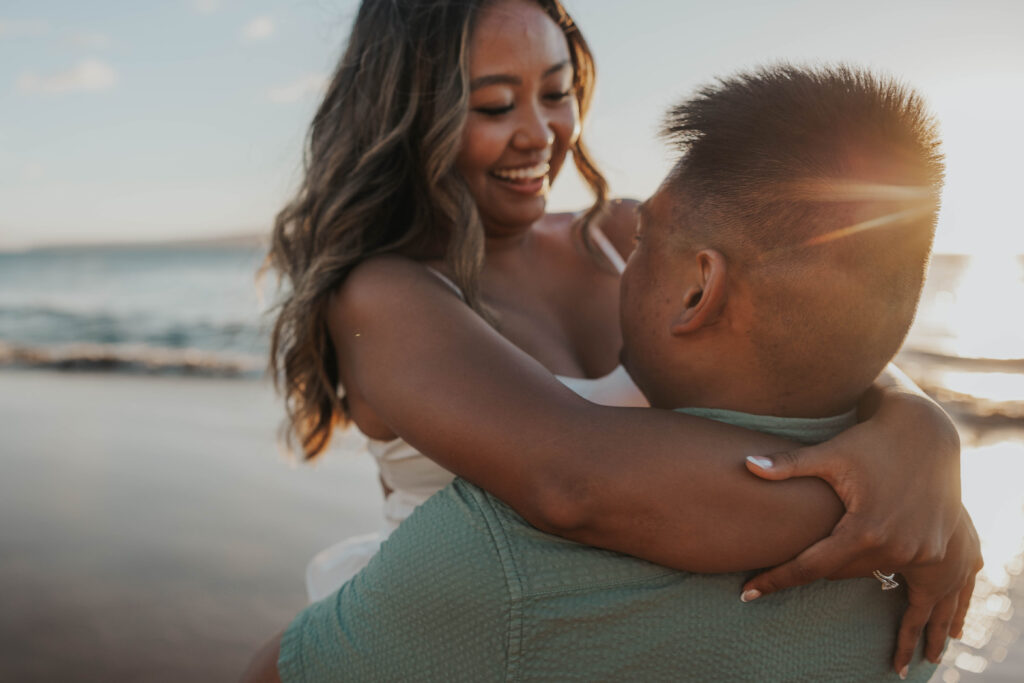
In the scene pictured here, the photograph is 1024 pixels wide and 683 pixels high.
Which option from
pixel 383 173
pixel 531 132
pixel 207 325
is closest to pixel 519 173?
pixel 531 132

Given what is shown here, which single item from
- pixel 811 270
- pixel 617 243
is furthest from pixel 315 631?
pixel 617 243

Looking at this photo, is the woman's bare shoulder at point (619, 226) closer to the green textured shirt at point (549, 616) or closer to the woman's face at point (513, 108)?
the woman's face at point (513, 108)

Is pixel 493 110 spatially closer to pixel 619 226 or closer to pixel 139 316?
pixel 619 226

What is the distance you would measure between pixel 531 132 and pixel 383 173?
45 cm

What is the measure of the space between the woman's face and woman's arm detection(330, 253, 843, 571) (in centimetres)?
97

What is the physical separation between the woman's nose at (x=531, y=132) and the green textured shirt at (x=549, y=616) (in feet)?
4.31

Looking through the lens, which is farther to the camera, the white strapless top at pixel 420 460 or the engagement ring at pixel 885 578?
the white strapless top at pixel 420 460

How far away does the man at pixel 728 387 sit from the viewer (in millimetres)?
1182

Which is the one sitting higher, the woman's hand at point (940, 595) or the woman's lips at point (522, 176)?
the woman's lips at point (522, 176)

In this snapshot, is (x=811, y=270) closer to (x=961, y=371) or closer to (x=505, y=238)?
(x=505, y=238)

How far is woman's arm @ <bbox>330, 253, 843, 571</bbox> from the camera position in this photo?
1227 millimetres

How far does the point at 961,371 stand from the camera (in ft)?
39.4

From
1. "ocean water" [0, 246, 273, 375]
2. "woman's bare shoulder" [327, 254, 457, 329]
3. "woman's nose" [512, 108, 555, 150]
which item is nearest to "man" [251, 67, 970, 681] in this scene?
"woman's bare shoulder" [327, 254, 457, 329]

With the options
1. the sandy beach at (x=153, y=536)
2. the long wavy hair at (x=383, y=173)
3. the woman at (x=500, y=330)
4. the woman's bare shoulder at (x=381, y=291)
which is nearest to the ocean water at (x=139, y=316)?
the long wavy hair at (x=383, y=173)
